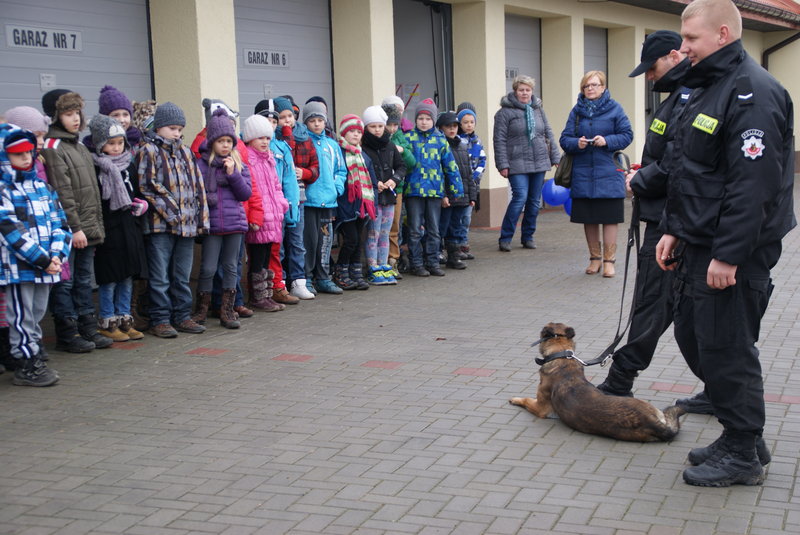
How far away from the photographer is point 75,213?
7055 millimetres

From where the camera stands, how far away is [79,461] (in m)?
4.99

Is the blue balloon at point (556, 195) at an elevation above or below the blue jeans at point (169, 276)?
above

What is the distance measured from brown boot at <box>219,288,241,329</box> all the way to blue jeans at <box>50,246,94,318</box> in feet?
3.93

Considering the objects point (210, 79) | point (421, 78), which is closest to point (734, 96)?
point (210, 79)

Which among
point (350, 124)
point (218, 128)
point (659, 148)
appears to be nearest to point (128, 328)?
point (218, 128)

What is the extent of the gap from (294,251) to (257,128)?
4.46 ft

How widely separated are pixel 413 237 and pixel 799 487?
6819mm

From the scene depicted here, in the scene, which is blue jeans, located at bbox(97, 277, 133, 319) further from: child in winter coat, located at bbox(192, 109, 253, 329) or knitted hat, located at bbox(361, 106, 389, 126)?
knitted hat, located at bbox(361, 106, 389, 126)

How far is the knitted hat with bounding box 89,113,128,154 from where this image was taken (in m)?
7.45

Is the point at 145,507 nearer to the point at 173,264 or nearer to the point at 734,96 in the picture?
the point at 734,96

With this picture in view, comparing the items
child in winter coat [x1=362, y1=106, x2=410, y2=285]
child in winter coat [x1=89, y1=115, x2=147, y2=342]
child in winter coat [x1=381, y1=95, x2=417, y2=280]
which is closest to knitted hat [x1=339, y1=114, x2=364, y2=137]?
child in winter coat [x1=362, y1=106, x2=410, y2=285]

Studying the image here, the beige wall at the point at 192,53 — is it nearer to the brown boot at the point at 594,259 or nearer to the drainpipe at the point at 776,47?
the brown boot at the point at 594,259

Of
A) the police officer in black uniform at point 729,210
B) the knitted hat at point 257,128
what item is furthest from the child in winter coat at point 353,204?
the police officer in black uniform at point 729,210

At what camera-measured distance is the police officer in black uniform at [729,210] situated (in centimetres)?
410
